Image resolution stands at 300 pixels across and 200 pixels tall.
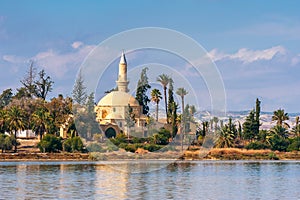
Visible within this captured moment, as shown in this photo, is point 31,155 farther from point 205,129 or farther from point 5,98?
point 5,98

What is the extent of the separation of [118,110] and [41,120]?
11.0m

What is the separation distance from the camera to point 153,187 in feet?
141

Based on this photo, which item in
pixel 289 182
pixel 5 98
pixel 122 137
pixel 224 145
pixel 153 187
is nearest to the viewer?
pixel 153 187

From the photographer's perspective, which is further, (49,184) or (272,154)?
(272,154)

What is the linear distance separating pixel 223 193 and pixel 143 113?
56.2m

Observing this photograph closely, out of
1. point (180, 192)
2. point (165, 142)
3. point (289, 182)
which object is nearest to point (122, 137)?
point (165, 142)

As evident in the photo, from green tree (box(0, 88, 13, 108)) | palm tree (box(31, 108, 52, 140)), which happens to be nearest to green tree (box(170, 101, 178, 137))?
palm tree (box(31, 108, 52, 140))

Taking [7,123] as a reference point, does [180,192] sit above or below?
below

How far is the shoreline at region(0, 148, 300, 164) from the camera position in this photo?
8175 cm

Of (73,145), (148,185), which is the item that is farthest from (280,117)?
(148,185)

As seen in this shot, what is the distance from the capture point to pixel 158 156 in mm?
84375

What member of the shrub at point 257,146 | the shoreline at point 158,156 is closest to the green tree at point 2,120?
the shoreline at point 158,156

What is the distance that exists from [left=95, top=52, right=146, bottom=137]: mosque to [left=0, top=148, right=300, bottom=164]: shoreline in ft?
20.3

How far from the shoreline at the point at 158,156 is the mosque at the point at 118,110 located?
6.18 m
